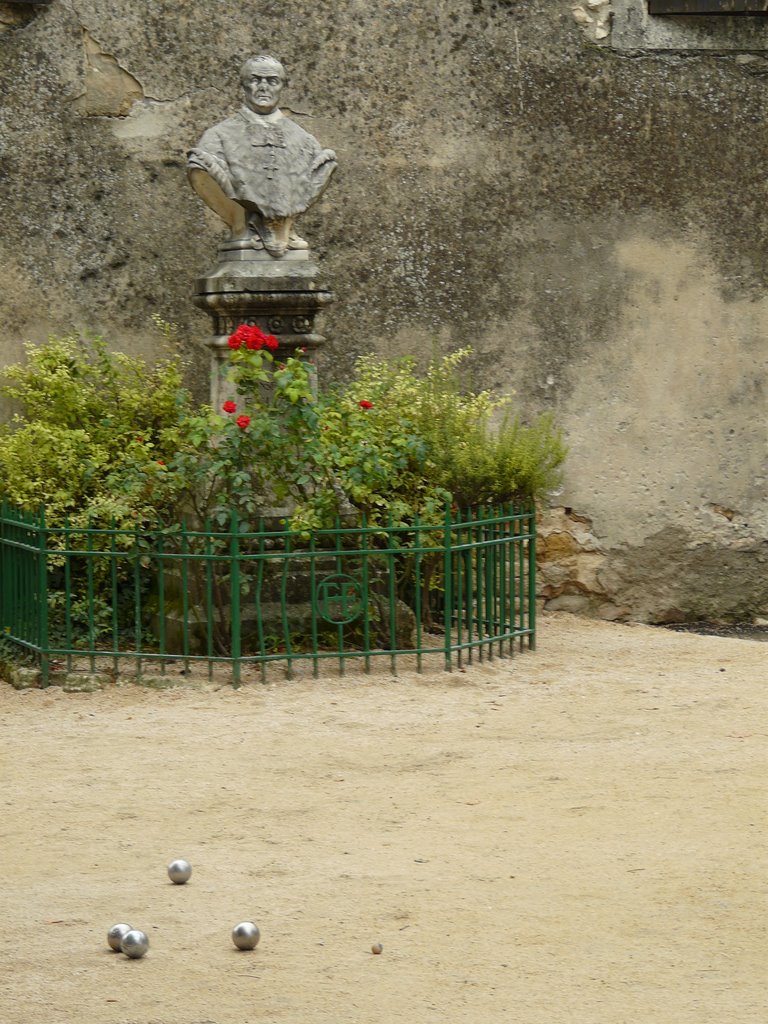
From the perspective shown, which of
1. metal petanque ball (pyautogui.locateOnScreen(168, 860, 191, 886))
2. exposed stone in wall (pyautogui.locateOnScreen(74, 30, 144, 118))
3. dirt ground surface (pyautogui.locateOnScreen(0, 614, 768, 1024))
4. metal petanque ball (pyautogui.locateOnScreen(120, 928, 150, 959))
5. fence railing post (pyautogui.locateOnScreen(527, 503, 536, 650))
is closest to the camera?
dirt ground surface (pyautogui.locateOnScreen(0, 614, 768, 1024))

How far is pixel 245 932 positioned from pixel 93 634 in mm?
3335

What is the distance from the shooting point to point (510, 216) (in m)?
8.60

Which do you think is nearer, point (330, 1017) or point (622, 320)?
point (330, 1017)

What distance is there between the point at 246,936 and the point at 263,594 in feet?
11.1

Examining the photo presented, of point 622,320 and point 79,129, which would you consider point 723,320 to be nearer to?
point 622,320

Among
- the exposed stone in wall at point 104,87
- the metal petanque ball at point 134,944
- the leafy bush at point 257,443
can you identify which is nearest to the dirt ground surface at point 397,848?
the metal petanque ball at point 134,944

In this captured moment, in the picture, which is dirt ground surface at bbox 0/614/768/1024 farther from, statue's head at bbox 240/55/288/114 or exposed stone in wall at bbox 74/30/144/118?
exposed stone in wall at bbox 74/30/144/118

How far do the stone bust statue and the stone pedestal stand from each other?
0.09 meters

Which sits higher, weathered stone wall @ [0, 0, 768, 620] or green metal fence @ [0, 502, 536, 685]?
weathered stone wall @ [0, 0, 768, 620]

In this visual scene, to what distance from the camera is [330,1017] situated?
11.5 ft

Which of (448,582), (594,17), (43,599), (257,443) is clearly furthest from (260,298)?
(594,17)

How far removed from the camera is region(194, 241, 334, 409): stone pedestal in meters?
7.31

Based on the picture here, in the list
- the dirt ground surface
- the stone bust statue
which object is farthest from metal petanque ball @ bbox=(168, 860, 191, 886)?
the stone bust statue

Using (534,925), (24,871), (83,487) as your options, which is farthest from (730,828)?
(83,487)
